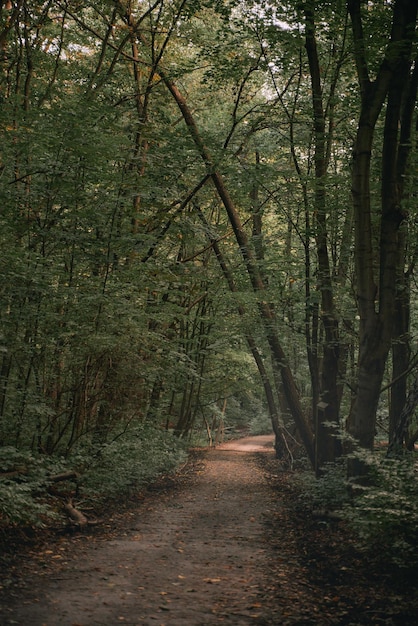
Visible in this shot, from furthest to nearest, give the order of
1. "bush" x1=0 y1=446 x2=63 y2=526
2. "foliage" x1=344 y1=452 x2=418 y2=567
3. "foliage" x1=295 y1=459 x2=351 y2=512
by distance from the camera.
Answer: "foliage" x1=295 y1=459 x2=351 y2=512, "bush" x1=0 y1=446 x2=63 y2=526, "foliage" x1=344 y1=452 x2=418 y2=567

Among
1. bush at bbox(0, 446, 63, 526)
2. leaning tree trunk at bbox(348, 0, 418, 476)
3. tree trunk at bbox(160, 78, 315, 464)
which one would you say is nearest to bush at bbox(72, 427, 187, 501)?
bush at bbox(0, 446, 63, 526)

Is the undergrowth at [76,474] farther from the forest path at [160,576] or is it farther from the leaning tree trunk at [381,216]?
the leaning tree trunk at [381,216]

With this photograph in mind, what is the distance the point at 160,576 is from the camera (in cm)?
590

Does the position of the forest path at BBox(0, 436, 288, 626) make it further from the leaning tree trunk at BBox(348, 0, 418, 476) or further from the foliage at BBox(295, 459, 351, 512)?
the leaning tree trunk at BBox(348, 0, 418, 476)

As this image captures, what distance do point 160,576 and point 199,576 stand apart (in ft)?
1.42

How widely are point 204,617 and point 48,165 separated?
21.4 feet

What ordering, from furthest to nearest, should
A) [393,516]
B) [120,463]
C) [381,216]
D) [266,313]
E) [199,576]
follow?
[266,313]
[120,463]
[381,216]
[199,576]
[393,516]

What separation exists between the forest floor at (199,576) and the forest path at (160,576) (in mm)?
11

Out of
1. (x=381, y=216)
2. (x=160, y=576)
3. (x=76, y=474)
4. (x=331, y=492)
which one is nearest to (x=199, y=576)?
(x=160, y=576)

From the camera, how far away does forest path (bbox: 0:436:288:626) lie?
15.1ft

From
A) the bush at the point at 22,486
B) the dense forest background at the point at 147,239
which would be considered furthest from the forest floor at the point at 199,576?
the dense forest background at the point at 147,239

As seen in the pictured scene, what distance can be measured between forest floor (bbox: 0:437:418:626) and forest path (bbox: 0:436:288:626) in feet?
0.04

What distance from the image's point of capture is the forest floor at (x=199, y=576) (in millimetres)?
4703

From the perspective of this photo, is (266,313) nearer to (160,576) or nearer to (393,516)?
(393,516)
